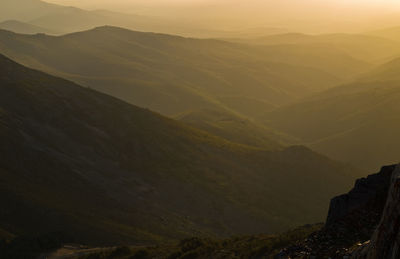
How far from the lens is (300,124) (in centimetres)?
14125

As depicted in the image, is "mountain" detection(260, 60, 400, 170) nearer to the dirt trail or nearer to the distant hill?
the distant hill

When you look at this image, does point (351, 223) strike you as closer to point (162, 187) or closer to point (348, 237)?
point (348, 237)

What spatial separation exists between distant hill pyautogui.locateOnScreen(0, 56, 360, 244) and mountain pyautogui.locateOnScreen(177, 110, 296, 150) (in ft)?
79.1

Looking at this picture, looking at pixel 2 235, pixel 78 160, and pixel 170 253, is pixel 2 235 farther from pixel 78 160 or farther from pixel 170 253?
pixel 78 160

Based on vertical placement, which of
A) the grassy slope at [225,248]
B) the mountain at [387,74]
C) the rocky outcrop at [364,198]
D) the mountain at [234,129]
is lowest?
the grassy slope at [225,248]

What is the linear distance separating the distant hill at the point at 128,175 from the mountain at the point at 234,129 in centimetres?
2411

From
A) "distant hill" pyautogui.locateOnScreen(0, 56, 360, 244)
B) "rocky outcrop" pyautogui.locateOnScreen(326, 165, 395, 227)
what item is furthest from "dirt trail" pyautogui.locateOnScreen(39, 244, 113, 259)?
"rocky outcrop" pyautogui.locateOnScreen(326, 165, 395, 227)

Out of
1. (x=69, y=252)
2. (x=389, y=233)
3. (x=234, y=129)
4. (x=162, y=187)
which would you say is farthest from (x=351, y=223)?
(x=234, y=129)

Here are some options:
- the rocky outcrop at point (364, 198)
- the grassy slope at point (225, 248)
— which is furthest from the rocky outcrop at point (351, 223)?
the grassy slope at point (225, 248)

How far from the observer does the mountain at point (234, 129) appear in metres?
105

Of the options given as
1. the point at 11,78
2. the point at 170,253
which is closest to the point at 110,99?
the point at 11,78

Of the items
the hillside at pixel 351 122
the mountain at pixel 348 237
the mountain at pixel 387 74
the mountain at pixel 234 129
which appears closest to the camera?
the mountain at pixel 348 237

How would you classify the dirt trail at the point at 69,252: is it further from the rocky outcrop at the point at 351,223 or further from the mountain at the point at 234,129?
the mountain at the point at 234,129

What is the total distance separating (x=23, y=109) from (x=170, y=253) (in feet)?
167
